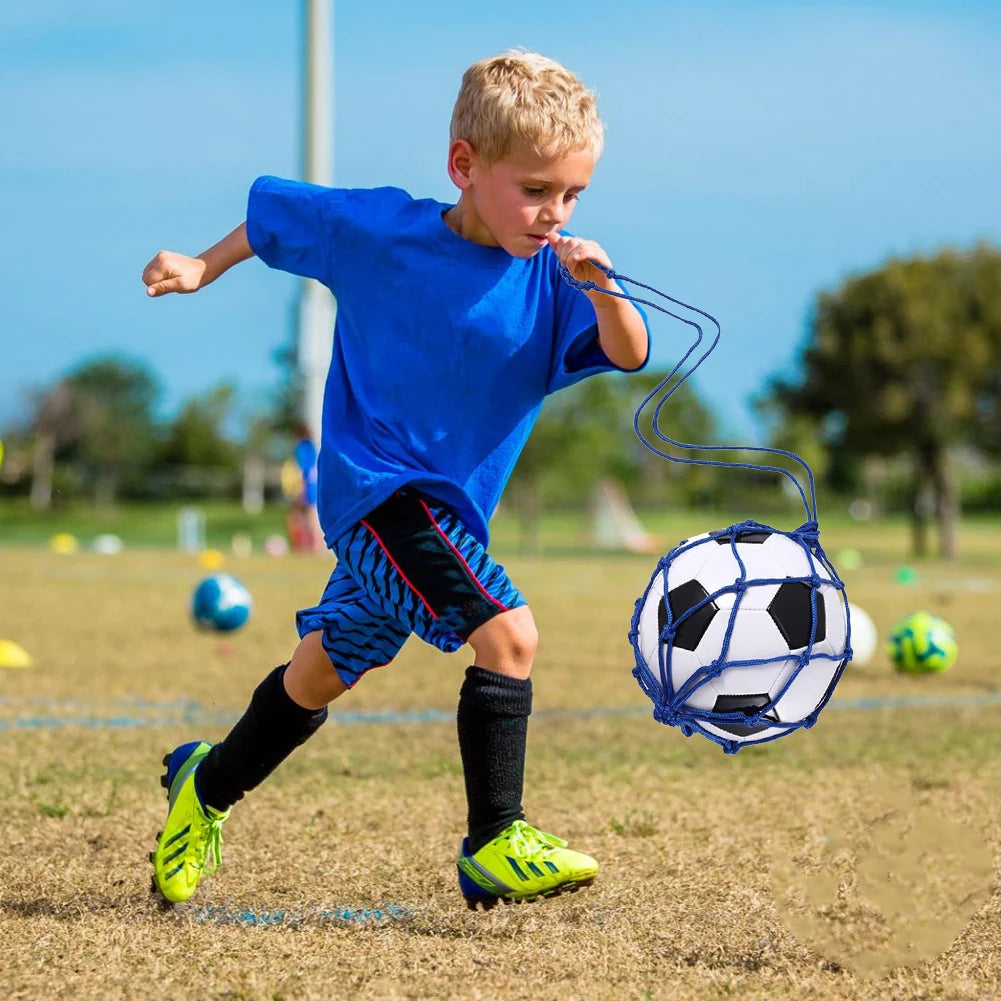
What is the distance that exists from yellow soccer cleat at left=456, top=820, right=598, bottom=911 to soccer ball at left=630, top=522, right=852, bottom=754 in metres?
0.43

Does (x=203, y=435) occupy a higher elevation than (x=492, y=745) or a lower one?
lower

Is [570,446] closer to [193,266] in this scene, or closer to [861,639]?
[861,639]

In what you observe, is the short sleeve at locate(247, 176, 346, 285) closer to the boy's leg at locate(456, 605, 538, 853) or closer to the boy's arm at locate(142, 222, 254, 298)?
the boy's arm at locate(142, 222, 254, 298)

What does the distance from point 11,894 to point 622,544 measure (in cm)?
3413

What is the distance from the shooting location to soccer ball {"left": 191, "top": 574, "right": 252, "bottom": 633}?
10.2 meters

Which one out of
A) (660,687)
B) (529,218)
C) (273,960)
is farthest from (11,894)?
(529,218)

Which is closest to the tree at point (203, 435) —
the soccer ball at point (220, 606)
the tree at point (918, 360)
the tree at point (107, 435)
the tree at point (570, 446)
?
the tree at point (107, 435)

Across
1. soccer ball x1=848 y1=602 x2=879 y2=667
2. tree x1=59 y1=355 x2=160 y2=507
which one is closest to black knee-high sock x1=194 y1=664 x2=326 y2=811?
soccer ball x1=848 y1=602 x2=879 y2=667

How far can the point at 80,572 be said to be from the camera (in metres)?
19.6

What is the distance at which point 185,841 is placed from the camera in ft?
12.0

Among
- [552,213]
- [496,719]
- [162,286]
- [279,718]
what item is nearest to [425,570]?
[496,719]

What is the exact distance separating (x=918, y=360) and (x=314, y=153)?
1299cm

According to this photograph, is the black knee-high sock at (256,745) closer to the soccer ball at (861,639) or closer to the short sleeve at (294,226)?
the short sleeve at (294,226)

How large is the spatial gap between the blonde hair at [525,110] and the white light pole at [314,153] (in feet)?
63.7
